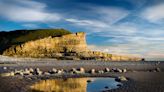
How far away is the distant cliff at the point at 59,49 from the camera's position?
6319 inches

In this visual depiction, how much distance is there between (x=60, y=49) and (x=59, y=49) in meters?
0.57

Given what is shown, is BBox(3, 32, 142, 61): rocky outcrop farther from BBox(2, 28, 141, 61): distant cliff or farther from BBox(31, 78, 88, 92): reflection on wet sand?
BBox(31, 78, 88, 92): reflection on wet sand

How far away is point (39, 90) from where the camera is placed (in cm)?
2386

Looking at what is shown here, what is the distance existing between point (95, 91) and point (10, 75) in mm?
15766

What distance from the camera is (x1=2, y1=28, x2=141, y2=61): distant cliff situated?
16050cm

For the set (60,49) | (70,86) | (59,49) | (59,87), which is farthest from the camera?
(60,49)

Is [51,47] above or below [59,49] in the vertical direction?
above

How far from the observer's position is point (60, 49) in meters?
174

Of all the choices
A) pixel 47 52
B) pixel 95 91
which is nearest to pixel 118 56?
pixel 47 52


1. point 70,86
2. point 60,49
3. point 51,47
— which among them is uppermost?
point 51,47

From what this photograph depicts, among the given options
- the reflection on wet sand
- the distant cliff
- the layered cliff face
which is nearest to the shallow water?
the reflection on wet sand

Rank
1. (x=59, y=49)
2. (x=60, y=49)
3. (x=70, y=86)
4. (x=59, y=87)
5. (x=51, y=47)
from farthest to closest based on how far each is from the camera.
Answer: (x=60, y=49)
(x=59, y=49)
(x=51, y=47)
(x=70, y=86)
(x=59, y=87)

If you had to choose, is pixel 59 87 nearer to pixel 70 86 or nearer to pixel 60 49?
pixel 70 86

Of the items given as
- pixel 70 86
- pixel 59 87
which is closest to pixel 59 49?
pixel 70 86
